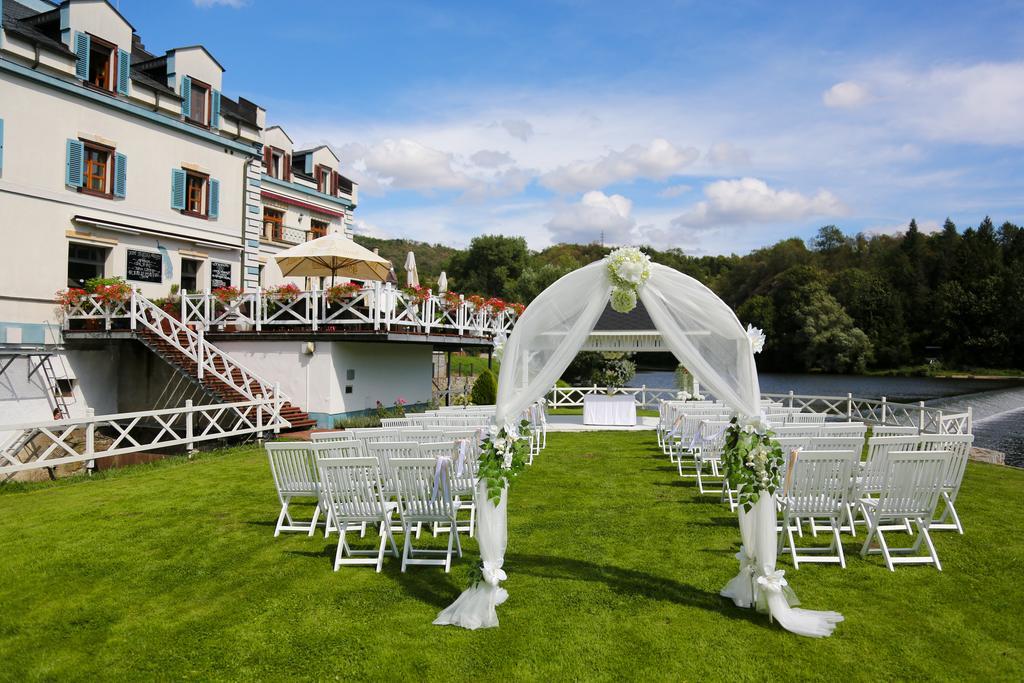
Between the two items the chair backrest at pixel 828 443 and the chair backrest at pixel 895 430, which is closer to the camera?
the chair backrest at pixel 828 443

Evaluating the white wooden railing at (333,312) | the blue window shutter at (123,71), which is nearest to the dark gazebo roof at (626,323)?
the white wooden railing at (333,312)

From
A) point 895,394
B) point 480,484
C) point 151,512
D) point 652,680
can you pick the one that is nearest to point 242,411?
point 151,512

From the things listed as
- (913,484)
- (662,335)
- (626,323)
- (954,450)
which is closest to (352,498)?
(662,335)

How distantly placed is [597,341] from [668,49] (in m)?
9.68

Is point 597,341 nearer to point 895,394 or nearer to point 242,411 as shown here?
point 242,411

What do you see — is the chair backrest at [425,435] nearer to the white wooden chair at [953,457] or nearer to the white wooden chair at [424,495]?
the white wooden chair at [424,495]

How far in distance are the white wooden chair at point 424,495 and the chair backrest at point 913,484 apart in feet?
11.9

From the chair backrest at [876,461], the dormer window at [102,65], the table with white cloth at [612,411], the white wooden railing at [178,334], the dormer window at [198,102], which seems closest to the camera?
the chair backrest at [876,461]

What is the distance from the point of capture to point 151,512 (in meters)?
7.62

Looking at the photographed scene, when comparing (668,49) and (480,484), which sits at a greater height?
(668,49)

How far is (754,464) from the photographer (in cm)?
473

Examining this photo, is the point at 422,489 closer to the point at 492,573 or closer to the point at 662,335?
the point at 492,573

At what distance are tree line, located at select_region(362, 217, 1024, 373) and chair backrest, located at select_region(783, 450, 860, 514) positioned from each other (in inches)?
1747

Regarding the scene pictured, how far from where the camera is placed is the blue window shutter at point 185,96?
733 inches
